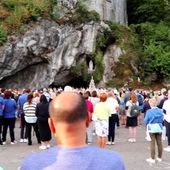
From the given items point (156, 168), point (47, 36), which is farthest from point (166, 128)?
point (47, 36)

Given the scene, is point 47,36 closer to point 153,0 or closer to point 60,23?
point 60,23

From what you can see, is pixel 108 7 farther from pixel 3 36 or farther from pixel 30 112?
pixel 30 112

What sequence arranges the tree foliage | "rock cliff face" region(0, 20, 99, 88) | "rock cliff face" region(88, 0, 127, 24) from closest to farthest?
1. "rock cliff face" region(0, 20, 99, 88)
2. "rock cliff face" region(88, 0, 127, 24)
3. the tree foliage

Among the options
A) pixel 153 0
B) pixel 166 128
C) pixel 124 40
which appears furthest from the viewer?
pixel 153 0

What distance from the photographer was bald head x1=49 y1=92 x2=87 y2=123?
9.67 ft

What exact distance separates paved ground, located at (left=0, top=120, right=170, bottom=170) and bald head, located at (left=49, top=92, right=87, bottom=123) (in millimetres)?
8173

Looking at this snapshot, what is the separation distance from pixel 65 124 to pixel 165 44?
4398 centimetres

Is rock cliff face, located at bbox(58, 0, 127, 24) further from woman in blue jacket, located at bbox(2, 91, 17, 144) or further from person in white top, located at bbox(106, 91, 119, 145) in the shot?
woman in blue jacket, located at bbox(2, 91, 17, 144)

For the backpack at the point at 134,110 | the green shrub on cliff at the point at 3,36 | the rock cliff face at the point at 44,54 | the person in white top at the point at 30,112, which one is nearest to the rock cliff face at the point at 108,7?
the rock cliff face at the point at 44,54

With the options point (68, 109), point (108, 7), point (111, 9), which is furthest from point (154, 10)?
point (68, 109)

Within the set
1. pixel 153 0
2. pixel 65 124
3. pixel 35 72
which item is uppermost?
pixel 153 0

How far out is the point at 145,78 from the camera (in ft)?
140

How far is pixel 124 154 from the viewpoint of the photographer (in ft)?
43.4

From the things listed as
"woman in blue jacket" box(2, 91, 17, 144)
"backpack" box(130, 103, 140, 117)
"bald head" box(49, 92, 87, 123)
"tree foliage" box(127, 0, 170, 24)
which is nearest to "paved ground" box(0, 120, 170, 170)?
"woman in blue jacket" box(2, 91, 17, 144)
